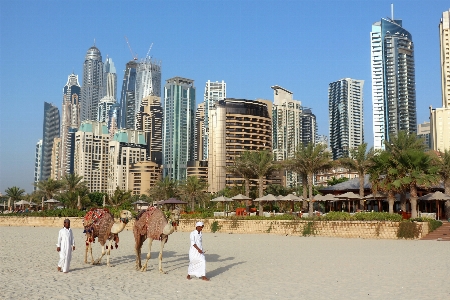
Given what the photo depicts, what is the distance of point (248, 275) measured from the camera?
12.7 m

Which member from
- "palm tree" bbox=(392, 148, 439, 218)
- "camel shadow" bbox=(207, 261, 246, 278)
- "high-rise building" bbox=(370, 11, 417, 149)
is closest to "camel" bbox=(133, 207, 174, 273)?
"camel shadow" bbox=(207, 261, 246, 278)

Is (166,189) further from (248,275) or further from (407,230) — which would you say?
(248,275)

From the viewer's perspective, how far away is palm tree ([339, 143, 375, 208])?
4038 centimetres

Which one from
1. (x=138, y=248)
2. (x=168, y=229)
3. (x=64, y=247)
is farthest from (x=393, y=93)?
(x=64, y=247)

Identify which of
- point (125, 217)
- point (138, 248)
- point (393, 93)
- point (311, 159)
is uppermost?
point (393, 93)

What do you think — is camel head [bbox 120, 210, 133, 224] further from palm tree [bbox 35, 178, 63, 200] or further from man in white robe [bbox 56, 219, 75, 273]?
palm tree [bbox 35, 178, 63, 200]

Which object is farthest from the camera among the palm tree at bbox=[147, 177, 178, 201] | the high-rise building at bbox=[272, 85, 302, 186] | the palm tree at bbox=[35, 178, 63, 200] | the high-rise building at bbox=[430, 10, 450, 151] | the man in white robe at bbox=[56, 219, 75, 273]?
the high-rise building at bbox=[272, 85, 302, 186]

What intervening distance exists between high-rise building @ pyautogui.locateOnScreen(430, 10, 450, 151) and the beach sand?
398 feet

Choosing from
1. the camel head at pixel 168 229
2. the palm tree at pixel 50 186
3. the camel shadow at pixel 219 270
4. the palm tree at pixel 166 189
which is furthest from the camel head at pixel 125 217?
the palm tree at pixel 50 186

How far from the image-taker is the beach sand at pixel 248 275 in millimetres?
9938

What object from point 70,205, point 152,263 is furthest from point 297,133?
point 152,263

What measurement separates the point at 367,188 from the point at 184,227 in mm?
18582

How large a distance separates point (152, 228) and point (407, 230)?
16584 millimetres

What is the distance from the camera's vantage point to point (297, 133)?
19088 cm
